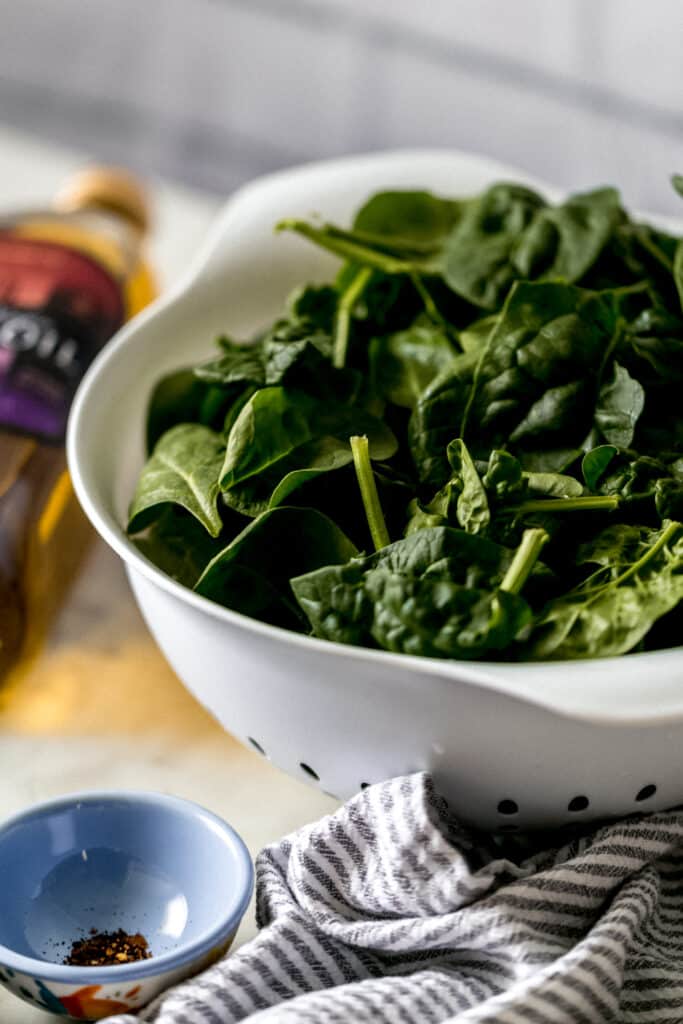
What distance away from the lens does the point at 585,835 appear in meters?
0.65

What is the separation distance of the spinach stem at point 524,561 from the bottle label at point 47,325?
44 cm

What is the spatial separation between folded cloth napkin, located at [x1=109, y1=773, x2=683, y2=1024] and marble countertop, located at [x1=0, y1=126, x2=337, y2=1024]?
68 millimetres

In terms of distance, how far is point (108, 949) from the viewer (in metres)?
0.62

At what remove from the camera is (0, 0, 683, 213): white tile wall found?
1505mm

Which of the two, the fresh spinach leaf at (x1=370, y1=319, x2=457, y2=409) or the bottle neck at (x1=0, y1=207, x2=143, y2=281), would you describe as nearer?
the fresh spinach leaf at (x1=370, y1=319, x2=457, y2=409)

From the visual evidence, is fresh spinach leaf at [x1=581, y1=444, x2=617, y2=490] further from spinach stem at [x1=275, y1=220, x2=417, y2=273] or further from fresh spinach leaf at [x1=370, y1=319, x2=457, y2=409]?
spinach stem at [x1=275, y1=220, x2=417, y2=273]

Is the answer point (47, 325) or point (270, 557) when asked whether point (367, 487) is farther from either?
point (47, 325)

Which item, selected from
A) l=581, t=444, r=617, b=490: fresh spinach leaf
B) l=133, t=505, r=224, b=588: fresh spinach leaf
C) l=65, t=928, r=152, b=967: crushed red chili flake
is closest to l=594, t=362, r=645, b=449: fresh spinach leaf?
l=581, t=444, r=617, b=490: fresh spinach leaf

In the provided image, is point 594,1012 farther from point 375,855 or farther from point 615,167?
point 615,167

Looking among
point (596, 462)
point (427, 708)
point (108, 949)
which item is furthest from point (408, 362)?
point (108, 949)

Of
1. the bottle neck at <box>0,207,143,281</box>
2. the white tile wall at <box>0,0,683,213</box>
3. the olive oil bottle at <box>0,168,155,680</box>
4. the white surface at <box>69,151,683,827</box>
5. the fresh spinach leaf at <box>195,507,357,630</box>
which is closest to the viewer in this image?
the white surface at <box>69,151,683,827</box>

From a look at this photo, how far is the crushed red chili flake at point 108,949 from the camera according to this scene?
2.01 feet

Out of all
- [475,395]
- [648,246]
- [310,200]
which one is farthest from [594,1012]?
[310,200]

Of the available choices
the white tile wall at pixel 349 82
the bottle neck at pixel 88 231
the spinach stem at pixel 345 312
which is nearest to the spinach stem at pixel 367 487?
the spinach stem at pixel 345 312
